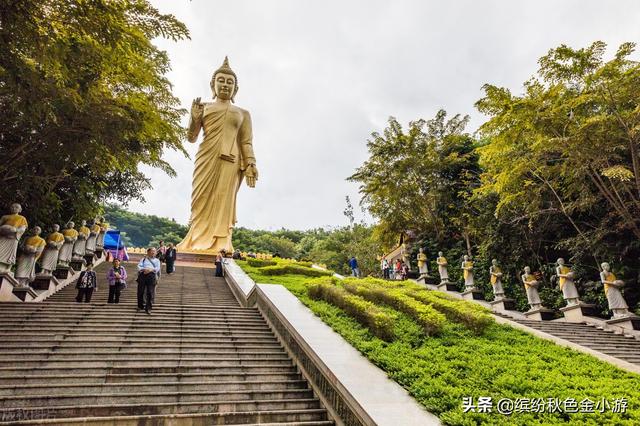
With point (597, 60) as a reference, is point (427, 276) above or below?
below

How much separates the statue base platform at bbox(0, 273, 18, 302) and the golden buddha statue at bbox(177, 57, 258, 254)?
875 cm

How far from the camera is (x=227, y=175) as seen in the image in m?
17.1

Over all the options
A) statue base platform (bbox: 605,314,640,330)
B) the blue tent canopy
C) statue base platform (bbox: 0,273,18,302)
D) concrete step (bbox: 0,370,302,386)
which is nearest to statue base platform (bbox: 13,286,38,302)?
statue base platform (bbox: 0,273,18,302)

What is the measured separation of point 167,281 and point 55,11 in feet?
24.5

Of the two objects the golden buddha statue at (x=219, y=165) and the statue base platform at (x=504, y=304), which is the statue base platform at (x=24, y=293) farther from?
the statue base platform at (x=504, y=304)

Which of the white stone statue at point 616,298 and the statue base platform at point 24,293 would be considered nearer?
the statue base platform at point 24,293

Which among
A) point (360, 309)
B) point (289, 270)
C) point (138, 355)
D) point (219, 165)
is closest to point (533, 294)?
point (360, 309)

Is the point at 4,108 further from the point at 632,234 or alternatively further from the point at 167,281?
the point at 632,234

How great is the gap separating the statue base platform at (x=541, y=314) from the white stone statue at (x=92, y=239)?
1228 centimetres

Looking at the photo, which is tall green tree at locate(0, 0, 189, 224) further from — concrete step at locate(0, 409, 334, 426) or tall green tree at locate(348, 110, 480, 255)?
tall green tree at locate(348, 110, 480, 255)

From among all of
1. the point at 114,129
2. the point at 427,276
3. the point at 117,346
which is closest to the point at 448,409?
the point at 117,346

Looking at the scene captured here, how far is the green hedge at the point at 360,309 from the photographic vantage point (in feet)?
19.7

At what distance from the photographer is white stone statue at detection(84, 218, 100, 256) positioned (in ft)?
39.0

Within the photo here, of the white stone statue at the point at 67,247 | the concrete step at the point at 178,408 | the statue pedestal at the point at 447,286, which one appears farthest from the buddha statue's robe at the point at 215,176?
the concrete step at the point at 178,408
